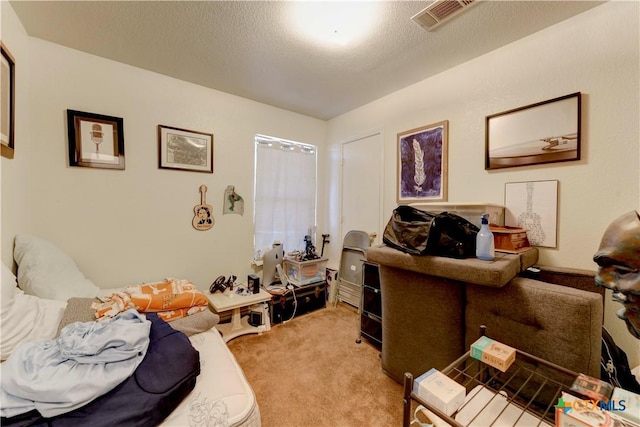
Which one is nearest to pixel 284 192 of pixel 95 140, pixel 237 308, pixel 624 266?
pixel 237 308

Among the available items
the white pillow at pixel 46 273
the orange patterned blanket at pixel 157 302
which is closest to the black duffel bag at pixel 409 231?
the orange patterned blanket at pixel 157 302

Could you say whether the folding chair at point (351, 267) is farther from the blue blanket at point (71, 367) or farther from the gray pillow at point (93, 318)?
the blue blanket at point (71, 367)

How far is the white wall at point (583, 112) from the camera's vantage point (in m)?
1.43

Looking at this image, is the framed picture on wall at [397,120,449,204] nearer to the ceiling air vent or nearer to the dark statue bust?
the ceiling air vent

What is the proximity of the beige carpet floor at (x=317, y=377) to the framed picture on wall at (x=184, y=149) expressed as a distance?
5.84 ft

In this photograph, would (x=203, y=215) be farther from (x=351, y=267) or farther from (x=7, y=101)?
(x=351, y=267)

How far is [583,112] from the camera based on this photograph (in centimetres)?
156

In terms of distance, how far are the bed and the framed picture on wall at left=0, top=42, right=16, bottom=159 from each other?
0.61 meters

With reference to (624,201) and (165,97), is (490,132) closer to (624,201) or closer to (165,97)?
(624,201)

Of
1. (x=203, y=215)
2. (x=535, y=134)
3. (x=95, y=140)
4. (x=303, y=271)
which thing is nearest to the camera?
(x=535, y=134)

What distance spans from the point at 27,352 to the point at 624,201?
9.99 feet

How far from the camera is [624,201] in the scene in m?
1.44

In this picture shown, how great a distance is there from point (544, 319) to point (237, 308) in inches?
87.9

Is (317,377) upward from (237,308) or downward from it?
downward
